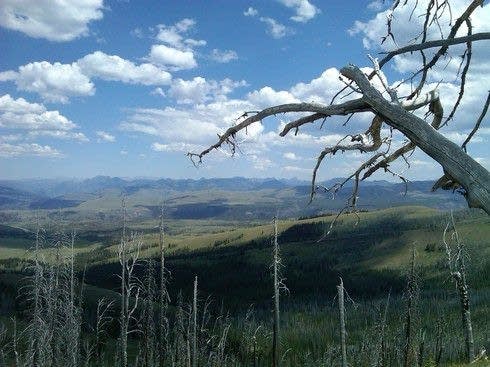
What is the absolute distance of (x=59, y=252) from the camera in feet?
98.3

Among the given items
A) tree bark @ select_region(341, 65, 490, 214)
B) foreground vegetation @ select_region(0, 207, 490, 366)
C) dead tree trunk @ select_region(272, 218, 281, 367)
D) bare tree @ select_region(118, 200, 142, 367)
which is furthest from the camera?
foreground vegetation @ select_region(0, 207, 490, 366)

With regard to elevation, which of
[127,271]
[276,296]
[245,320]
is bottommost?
[245,320]

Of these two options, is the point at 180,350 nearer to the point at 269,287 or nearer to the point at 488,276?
the point at 269,287

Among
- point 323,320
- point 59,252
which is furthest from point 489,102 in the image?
point 323,320

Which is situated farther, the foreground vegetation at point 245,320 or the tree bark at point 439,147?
the foreground vegetation at point 245,320

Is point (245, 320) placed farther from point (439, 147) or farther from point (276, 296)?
point (439, 147)

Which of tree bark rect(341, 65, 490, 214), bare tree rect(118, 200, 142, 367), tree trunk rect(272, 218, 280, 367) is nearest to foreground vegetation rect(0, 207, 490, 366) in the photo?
bare tree rect(118, 200, 142, 367)

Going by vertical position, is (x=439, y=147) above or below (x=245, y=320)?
above

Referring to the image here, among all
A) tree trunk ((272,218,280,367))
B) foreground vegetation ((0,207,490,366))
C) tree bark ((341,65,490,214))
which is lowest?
foreground vegetation ((0,207,490,366))

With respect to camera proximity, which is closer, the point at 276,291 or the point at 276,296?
the point at 276,291

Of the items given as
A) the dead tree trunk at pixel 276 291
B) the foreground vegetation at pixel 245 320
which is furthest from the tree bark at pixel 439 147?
the dead tree trunk at pixel 276 291

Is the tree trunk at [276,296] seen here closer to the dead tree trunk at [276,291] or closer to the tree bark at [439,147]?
the dead tree trunk at [276,291]

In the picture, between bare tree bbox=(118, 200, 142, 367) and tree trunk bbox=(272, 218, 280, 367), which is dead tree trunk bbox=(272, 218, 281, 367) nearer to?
tree trunk bbox=(272, 218, 280, 367)

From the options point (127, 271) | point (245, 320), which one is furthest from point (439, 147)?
point (245, 320)
